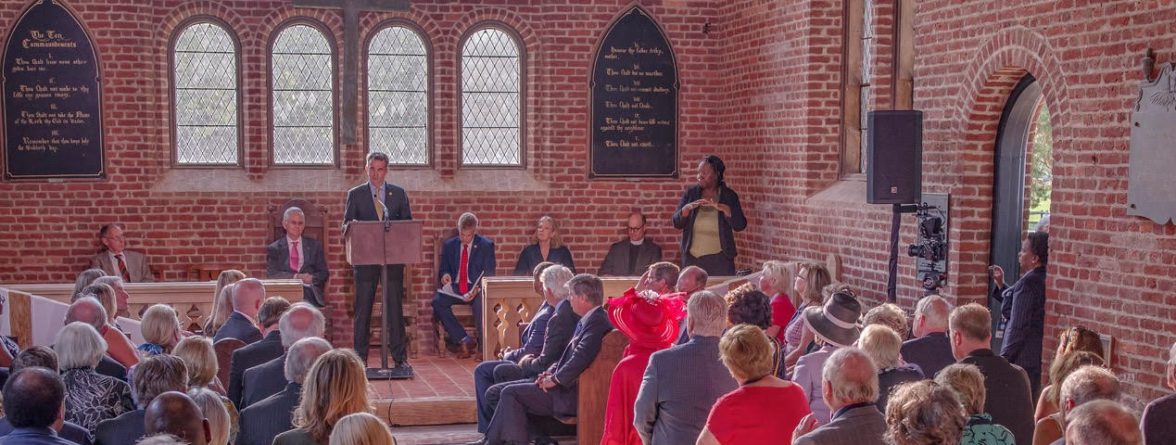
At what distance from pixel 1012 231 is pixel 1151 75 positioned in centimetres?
221

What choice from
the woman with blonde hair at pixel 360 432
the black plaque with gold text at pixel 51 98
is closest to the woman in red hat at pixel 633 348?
the woman with blonde hair at pixel 360 432

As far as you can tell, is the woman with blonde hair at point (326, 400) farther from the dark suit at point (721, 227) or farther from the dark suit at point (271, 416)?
the dark suit at point (721, 227)

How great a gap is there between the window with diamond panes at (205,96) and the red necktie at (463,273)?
2.48 metres

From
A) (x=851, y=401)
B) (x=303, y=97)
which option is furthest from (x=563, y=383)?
(x=303, y=97)

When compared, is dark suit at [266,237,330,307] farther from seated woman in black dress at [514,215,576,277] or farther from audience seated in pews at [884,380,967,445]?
audience seated in pews at [884,380,967,445]

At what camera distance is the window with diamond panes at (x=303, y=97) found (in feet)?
41.1

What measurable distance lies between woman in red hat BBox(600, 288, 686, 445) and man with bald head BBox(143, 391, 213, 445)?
2550mm

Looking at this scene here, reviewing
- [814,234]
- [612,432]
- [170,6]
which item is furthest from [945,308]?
[170,6]

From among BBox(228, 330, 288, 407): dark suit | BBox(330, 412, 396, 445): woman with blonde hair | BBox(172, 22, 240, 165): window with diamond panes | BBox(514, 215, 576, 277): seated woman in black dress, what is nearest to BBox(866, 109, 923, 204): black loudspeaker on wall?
BBox(514, 215, 576, 277): seated woman in black dress

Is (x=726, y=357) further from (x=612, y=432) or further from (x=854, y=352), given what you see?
(x=612, y=432)

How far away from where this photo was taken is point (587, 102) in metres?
12.9

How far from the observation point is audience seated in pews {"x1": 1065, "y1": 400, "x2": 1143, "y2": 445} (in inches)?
145

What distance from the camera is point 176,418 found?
13.8 ft

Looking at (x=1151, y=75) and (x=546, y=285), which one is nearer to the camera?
(x=1151, y=75)
